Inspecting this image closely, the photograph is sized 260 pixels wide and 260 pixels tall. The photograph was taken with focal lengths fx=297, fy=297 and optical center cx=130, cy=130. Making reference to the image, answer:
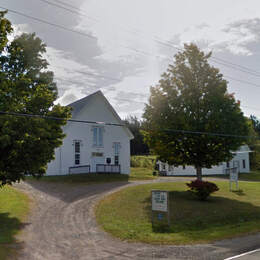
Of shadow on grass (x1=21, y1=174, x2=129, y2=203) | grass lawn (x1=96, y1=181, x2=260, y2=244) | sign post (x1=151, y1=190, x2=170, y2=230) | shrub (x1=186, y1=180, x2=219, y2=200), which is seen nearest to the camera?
grass lawn (x1=96, y1=181, x2=260, y2=244)

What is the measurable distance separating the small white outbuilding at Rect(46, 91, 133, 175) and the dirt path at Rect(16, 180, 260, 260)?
13802 mm

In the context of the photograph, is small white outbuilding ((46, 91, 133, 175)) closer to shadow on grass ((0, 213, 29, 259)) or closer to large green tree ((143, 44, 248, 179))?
large green tree ((143, 44, 248, 179))

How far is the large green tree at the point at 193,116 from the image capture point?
20016 millimetres

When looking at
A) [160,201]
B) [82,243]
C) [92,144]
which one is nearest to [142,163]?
[92,144]

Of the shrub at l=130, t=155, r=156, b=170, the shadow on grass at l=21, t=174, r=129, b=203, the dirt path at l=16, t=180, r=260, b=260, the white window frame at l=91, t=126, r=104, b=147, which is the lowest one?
the dirt path at l=16, t=180, r=260, b=260

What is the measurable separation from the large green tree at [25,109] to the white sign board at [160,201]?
18.8 feet

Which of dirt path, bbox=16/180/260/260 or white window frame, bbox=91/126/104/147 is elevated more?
white window frame, bbox=91/126/104/147

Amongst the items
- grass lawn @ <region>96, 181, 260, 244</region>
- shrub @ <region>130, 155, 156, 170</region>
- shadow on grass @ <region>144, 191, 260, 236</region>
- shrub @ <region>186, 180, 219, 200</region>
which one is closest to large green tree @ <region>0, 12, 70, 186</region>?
grass lawn @ <region>96, 181, 260, 244</region>

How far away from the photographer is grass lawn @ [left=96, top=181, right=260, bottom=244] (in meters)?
12.4

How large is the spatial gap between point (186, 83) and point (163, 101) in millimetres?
2100

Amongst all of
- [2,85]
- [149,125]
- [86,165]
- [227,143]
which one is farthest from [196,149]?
[86,165]

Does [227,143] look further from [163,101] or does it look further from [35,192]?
[35,192]

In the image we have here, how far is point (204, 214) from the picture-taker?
53.5 feet

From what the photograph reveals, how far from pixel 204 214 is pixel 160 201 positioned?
11.2 feet
